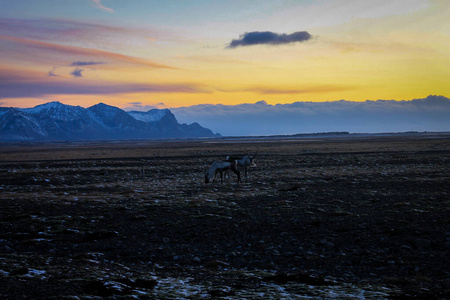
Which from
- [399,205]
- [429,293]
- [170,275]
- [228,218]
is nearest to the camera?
[429,293]

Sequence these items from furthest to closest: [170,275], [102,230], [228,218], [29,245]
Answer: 1. [228,218]
2. [102,230]
3. [29,245]
4. [170,275]

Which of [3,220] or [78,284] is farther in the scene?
[3,220]

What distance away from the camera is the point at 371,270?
936 cm

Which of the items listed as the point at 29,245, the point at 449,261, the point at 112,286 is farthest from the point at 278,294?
the point at 29,245

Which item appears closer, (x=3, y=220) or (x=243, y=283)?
(x=243, y=283)

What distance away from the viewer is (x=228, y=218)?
50.5 ft

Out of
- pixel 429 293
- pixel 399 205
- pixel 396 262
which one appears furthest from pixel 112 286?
pixel 399 205

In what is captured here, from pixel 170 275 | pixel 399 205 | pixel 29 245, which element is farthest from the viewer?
pixel 399 205

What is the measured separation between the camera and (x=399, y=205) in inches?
663

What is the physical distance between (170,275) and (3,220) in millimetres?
10500

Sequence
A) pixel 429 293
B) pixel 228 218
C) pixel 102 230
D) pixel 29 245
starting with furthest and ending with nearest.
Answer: pixel 228 218
pixel 102 230
pixel 29 245
pixel 429 293

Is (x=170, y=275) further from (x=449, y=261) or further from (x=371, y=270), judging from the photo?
(x=449, y=261)

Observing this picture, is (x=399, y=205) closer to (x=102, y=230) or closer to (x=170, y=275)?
(x=170, y=275)

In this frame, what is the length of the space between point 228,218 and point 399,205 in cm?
835
